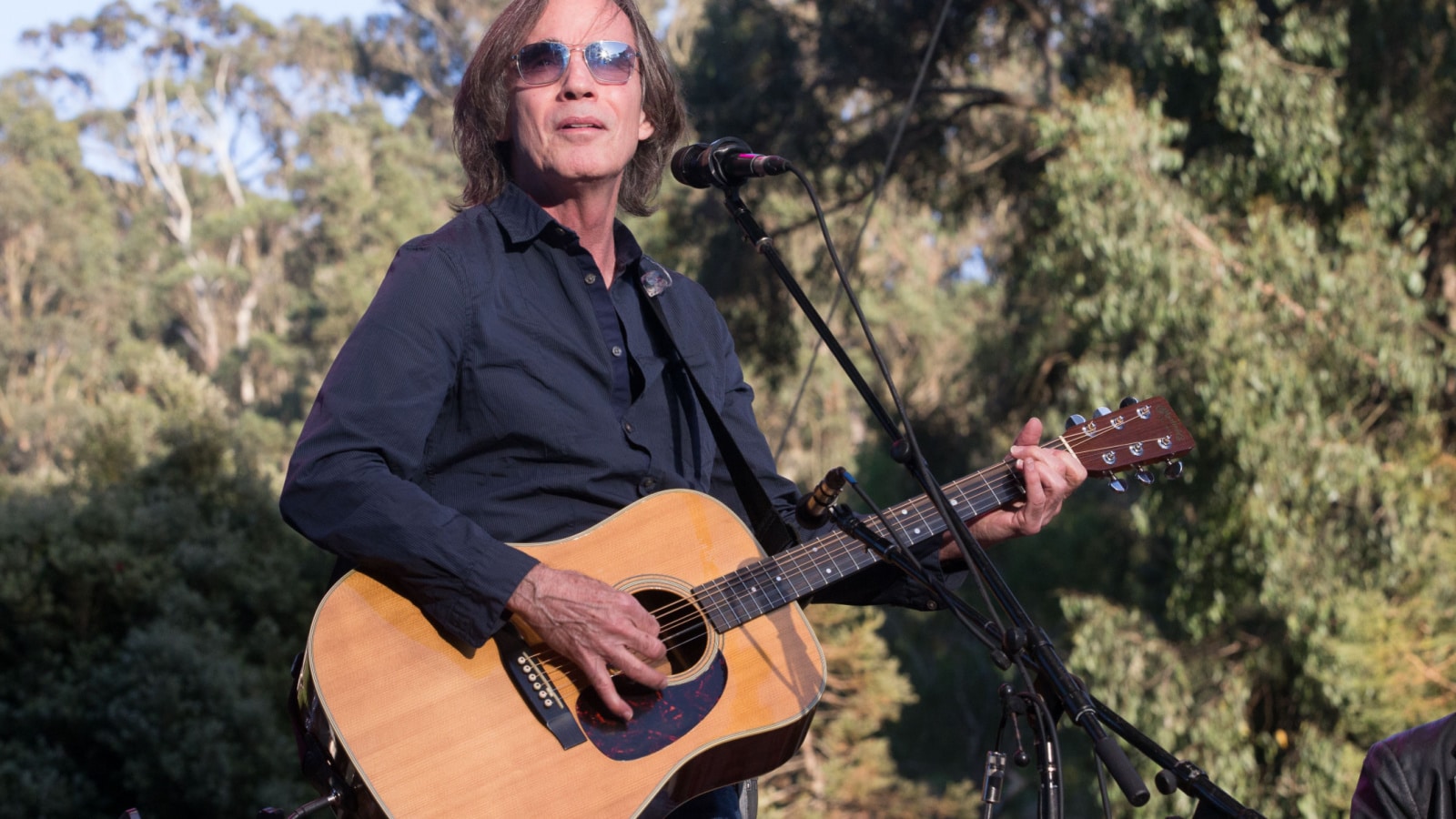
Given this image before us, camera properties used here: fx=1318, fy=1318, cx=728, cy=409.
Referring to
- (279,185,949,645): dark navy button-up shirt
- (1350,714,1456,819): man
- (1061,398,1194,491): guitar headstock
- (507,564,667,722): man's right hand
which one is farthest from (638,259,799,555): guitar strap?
(1350,714,1456,819): man

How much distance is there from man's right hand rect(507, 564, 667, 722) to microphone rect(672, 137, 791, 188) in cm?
86

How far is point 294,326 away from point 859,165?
2902cm

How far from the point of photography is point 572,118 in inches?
114

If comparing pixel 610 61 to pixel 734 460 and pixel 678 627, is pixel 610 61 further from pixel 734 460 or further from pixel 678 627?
pixel 678 627

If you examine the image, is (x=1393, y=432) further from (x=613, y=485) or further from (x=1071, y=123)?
(x=613, y=485)

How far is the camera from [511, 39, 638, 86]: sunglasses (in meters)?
2.93

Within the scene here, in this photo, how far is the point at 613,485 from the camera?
2.77 m

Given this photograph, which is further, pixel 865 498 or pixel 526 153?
pixel 526 153

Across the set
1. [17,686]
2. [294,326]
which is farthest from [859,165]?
[294,326]

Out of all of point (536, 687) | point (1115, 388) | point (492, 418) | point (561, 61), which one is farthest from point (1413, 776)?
point (1115, 388)

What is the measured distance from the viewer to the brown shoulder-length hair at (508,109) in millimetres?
3045

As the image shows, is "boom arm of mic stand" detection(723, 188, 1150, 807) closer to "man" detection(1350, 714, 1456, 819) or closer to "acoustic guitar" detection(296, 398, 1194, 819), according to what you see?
"acoustic guitar" detection(296, 398, 1194, 819)

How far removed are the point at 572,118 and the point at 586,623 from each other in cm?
113

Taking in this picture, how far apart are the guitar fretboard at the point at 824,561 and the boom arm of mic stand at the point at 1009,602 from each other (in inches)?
14.3
